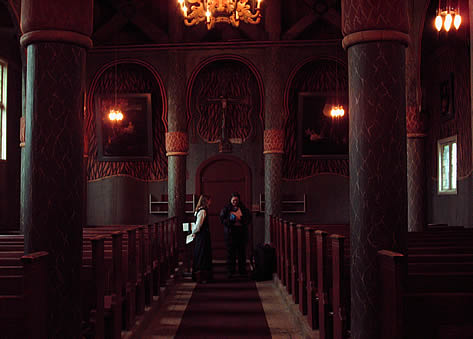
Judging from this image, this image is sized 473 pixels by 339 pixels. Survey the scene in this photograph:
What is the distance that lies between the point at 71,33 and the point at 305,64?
35.1 feet

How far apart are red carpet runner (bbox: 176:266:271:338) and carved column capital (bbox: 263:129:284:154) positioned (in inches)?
162

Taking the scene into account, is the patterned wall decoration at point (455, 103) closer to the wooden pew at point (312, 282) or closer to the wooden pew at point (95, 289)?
the wooden pew at point (312, 282)

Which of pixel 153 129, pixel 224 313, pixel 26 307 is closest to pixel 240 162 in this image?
pixel 153 129

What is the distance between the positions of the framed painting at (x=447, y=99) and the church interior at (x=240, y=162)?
0.05 m

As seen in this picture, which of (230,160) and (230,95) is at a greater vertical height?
(230,95)

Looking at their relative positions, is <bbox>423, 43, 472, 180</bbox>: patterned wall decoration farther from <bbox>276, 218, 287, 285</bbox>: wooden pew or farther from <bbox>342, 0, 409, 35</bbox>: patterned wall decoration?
<bbox>342, 0, 409, 35</bbox>: patterned wall decoration

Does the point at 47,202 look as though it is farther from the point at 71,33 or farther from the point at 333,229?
the point at 333,229

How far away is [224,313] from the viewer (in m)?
8.88

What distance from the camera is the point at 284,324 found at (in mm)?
8070

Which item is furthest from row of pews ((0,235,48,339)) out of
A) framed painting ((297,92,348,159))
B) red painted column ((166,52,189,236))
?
framed painting ((297,92,348,159))

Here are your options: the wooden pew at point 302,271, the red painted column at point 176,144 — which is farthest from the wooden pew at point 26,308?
the red painted column at point 176,144

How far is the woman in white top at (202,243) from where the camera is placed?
37.9ft

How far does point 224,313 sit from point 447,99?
8717 millimetres

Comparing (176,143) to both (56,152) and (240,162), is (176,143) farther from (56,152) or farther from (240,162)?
(56,152)
